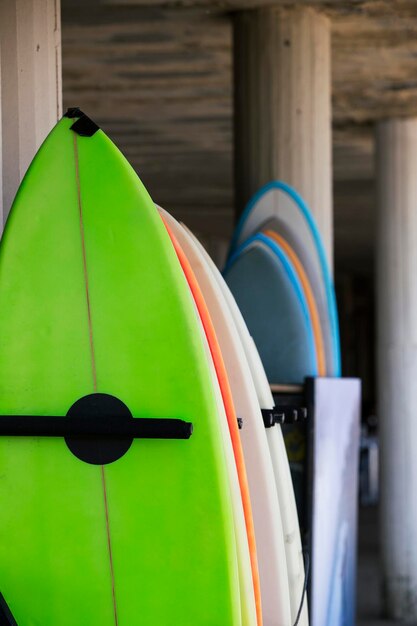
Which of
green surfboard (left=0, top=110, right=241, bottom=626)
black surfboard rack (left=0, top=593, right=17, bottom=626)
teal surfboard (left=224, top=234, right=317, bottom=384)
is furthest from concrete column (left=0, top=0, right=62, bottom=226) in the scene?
teal surfboard (left=224, top=234, right=317, bottom=384)

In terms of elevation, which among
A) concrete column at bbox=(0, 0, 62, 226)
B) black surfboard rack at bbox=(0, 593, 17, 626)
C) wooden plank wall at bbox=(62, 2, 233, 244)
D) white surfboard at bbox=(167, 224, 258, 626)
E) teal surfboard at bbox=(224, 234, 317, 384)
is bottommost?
black surfboard rack at bbox=(0, 593, 17, 626)

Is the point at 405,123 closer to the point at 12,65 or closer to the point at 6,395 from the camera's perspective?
the point at 12,65

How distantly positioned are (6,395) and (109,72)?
5.83 metres

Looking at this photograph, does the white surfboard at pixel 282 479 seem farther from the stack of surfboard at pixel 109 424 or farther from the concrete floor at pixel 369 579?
the concrete floor at pixel 369 579

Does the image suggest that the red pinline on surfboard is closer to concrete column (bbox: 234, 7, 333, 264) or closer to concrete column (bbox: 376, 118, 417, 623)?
concrete column (bbox: 234, 7, 333, 264)

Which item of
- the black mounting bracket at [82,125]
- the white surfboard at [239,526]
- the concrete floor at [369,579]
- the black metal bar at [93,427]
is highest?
the black mounting bracket at [82,125]

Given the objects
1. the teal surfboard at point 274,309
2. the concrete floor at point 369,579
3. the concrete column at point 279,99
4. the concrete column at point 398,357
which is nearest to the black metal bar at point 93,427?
the teal surfboard at point 274,309

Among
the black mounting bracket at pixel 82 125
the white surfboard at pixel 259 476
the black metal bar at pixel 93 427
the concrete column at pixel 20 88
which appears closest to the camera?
the black metal bar at pixel 93 427

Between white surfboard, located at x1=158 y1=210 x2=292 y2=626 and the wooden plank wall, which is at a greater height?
the wooden plank wall

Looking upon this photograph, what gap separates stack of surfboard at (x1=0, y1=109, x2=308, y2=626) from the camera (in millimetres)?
2820

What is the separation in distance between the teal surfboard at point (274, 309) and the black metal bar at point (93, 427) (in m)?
2.50

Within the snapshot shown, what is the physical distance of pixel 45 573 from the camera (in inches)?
114

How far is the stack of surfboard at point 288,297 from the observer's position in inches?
210

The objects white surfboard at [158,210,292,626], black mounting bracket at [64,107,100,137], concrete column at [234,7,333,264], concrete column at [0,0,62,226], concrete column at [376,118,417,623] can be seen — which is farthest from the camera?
concrete column at [376,118,417,623]
